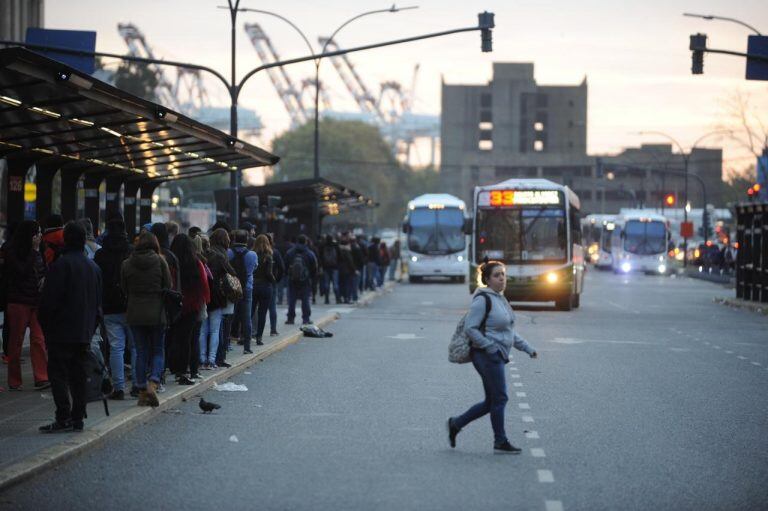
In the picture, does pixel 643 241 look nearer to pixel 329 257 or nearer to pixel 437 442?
pixel 329 257

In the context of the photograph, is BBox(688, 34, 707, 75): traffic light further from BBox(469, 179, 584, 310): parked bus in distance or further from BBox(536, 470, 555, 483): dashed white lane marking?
BBox(536, 470, 555, 483): dashed white lane marking

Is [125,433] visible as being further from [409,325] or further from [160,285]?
[409,325]

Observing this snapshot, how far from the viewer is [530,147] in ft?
654

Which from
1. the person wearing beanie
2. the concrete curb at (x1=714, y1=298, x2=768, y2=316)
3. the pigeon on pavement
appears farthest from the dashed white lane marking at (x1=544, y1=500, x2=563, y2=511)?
the concrete curb at (x1=714, y1=298, x2=768, y2=316)

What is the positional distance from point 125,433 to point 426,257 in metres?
50.9

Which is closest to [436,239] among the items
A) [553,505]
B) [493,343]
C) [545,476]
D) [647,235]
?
[647,235]

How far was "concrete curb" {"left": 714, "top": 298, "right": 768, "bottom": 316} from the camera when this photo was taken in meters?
39.6

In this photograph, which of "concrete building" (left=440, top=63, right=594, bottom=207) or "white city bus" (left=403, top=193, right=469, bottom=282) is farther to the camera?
"concrete building" (left=440, top=63, right=594, bottom=207)

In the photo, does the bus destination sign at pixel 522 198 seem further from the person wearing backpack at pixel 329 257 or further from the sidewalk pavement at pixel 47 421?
the sidewalk pavement at pixel 47 421

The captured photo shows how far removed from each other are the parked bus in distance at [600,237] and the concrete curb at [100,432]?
66.8 m

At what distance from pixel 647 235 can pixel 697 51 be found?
46.9 meters

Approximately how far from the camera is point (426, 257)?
208 feet

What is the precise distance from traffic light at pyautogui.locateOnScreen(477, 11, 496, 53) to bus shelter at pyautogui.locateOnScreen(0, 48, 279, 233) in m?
6.20

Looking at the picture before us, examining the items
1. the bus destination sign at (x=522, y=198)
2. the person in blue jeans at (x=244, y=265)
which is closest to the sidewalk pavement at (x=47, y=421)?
the person in blue jeans at (x=244, y=265)
